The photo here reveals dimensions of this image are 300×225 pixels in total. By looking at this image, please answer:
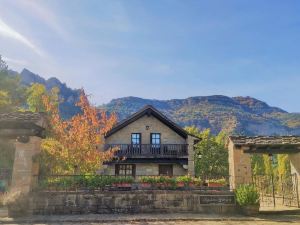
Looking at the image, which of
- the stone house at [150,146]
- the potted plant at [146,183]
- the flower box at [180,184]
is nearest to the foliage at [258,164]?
the stone house at [150,146]

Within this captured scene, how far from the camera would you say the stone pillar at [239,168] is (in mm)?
16288

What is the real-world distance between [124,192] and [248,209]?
5643 mm

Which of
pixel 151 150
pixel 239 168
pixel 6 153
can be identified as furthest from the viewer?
pixel 151 150

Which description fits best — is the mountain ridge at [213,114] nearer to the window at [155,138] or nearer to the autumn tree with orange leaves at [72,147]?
the window at [155,138]

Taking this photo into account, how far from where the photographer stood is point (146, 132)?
32.5 metres

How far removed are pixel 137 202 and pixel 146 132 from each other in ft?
55.3

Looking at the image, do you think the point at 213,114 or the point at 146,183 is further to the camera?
the point at 213,114

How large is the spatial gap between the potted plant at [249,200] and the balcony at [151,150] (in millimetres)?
15787

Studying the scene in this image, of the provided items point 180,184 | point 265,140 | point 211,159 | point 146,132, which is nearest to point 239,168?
point 265,140

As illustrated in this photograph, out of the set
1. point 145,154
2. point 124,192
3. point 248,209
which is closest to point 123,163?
point 145,154

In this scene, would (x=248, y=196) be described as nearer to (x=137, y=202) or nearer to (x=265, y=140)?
(x=265, y=140)

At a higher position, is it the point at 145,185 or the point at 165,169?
the point at 165,169

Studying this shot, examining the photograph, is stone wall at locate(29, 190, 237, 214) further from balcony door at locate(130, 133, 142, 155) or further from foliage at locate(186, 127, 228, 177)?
foliage at locate(186, 127, 228, 177)

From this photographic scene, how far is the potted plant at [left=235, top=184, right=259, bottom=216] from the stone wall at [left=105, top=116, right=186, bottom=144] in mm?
17167
